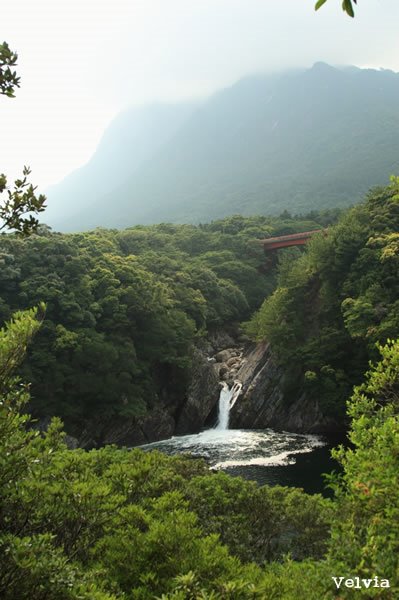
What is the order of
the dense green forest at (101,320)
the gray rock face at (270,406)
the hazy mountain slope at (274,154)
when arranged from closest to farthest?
1. the dense green forest at (101,320)
2. the gray rock face at (270,406)
3. the hazy mountain slope at (274,154)

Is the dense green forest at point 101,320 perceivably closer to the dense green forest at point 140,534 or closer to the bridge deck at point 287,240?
the bridge deck at point 287,240

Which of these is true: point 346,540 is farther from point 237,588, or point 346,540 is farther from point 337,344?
point 337,344

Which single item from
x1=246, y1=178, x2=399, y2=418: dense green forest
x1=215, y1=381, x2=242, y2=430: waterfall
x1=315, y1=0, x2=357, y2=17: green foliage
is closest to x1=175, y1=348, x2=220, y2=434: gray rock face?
x1=215, y1=381, x2=242, y2=430: waterfall

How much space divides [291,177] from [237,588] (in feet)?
390

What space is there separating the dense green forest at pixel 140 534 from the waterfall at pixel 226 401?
21974 millimetres

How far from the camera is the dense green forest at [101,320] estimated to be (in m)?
24.8

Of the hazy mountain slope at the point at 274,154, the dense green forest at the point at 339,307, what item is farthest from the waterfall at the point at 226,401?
the hazy mountain slope at the point at 274,154

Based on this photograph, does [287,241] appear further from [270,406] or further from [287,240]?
[270,406]

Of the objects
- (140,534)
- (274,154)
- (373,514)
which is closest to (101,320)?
(140,534)

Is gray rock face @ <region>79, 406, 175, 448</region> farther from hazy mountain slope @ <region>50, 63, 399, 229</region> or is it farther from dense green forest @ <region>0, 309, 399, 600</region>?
hazy mountain slope @ <region>50, 63, 399, 229</region>

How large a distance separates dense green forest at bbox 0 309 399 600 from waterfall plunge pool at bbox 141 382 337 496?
12.8 metres

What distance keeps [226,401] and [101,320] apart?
1112 cm

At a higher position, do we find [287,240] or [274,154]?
[274,154]

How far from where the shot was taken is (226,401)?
32625mm
